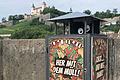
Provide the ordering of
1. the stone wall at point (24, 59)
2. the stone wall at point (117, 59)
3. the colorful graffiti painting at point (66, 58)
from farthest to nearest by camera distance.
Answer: the stone wall at point (24, 59) → the stone wall at point (117, 59) → the colorful graffiti painting at point (66, 58)

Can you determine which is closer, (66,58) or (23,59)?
(66,58)

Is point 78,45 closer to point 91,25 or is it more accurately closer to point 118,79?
point 91,25

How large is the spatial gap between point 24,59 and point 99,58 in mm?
2301

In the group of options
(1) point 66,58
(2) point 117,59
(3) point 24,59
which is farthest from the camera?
(3) point 24,59

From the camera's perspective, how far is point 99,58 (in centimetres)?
563

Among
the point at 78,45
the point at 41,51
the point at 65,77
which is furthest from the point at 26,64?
the point at 78,45

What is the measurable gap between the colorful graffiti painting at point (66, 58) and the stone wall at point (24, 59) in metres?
0.91

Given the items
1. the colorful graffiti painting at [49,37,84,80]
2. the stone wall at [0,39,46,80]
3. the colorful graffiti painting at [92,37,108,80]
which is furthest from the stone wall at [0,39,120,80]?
the colorful graffiti painting at [92,37,108,80]

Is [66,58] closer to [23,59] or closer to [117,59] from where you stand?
[117,59]

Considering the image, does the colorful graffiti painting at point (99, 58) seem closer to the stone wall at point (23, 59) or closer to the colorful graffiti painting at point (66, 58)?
the colorful graffiti painting at point (66, 58)

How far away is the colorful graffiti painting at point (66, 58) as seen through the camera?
5.45 meters

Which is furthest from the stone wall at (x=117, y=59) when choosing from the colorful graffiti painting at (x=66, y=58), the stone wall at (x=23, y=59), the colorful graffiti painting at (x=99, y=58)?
the stone wall at (x=23, y=59)

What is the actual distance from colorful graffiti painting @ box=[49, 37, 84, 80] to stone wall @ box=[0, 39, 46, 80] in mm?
908

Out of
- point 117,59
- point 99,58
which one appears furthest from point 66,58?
point 117,59
